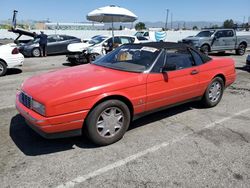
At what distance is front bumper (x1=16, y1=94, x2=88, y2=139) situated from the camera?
3.38 meters

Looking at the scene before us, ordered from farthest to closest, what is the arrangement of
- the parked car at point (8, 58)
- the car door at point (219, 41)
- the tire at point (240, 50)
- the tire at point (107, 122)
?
1. the tire at point (240, 50)
2. the car door at point (219, 41)
3. the parked car at point (8, 58)
4. the tire at point (107, 122)

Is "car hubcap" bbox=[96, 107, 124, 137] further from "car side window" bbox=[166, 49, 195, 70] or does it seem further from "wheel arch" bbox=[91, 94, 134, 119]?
"car side window" bbox=[166, 49, 195, 70]

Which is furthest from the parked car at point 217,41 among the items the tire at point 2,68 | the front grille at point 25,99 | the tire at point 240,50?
the front grille at point 25,99

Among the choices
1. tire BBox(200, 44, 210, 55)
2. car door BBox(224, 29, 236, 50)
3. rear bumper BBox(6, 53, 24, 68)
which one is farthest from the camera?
car door BBox(224, 29, 236, 50)

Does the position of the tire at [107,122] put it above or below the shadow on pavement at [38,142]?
above

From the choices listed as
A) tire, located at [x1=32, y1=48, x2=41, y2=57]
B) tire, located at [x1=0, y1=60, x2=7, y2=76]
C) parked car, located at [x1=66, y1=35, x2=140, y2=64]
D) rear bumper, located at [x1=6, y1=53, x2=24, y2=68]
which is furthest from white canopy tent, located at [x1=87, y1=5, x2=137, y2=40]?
tire, located at [x1=32, y1=48, x2=41, y2=57]

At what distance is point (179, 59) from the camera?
16.1 ft

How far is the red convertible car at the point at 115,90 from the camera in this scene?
347cm

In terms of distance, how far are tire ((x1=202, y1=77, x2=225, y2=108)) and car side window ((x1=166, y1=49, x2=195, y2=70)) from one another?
75 centimetres

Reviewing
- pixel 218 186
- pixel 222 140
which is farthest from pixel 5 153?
pixel 222 140

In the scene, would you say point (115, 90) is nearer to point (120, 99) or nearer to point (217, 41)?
point (120, 99)

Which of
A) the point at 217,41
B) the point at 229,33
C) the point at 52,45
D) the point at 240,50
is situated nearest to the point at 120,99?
the point at 217,41

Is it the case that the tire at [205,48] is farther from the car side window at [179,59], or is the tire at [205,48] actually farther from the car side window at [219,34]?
the car side window at [179,59]

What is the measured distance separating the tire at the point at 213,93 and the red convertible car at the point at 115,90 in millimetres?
22
